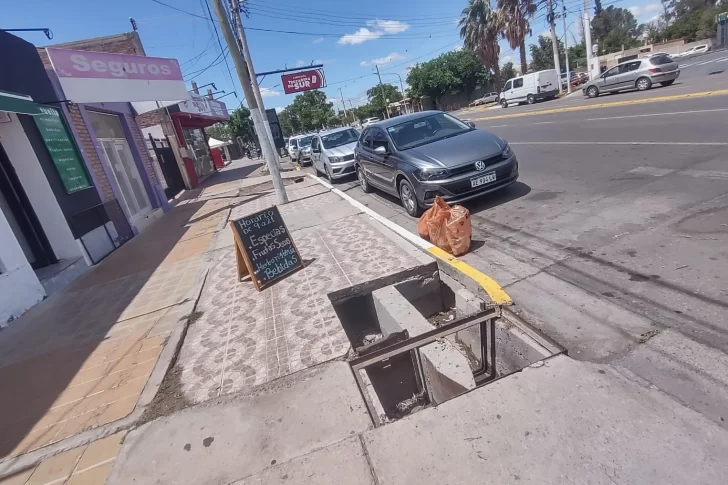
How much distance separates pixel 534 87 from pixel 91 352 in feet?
95.3

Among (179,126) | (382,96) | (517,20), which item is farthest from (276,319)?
(382,96)

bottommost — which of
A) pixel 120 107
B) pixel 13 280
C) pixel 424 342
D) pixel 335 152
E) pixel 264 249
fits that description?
pixel 424 342

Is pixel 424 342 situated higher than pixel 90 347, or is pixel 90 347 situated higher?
pixel 90 347

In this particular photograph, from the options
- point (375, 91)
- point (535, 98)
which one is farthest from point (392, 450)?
point (375, 91)

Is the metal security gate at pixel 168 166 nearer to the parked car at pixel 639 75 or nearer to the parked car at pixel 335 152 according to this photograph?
the parked car at pixel 335 152

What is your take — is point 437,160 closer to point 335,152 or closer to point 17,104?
point 17,104

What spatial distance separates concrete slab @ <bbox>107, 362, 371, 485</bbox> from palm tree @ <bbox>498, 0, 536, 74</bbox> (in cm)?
3839

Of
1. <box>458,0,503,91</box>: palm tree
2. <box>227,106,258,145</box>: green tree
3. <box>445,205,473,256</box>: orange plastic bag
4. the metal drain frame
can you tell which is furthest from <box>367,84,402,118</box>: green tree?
the metal drain frame

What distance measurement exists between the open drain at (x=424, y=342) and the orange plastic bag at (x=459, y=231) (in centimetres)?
46

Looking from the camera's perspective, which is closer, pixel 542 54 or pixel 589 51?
pixel 589 51

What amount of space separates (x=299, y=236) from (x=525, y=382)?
17.1 ft

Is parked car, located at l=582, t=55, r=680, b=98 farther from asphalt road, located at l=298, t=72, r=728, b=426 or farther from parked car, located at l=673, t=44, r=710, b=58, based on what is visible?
parked car, located at l=673, t=44, r=710, b=58

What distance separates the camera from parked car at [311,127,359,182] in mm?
12133

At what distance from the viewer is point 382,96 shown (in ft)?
227
